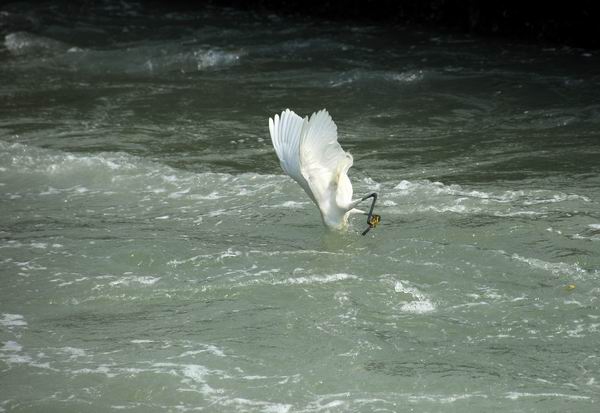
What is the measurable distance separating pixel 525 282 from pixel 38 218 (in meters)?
3.72

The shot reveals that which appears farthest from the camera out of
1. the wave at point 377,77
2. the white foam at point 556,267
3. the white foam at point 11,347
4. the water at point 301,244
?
the wave at point 377,77

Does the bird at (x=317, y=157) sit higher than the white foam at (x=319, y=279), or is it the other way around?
the bird at (x=317, y=157)

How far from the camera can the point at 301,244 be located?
717 centimetres

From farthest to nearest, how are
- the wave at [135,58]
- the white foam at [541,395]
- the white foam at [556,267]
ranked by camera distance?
1. the wave at [135,58]
2. the white foam at [556,267]
3. the white foam at [541,395]

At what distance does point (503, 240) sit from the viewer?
6996mm

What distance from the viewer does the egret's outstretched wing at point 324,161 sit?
6.41m

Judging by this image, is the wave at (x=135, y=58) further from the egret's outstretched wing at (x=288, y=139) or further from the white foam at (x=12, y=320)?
the white foam at (x=12, y=320)

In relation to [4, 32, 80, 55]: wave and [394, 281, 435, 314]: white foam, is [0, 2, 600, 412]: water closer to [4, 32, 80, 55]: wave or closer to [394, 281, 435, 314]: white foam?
[394, 281, 435, 314]: white foam

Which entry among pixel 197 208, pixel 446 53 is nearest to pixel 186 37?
pixel 446 53

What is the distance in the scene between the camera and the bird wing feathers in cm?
644

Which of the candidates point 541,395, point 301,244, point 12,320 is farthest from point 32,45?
point 541,395

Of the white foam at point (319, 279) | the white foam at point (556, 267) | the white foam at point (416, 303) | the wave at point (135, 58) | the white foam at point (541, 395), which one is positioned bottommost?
the white foam at point (319, 279)

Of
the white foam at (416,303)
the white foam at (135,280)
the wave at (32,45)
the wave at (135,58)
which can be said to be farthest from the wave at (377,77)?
the white foam at (416,303)

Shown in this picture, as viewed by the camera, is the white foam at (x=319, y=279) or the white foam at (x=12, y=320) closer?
the white foam at (x=12, y=320)
